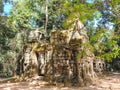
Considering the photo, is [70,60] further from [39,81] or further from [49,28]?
[49,28]

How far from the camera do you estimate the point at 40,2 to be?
25.8 meters

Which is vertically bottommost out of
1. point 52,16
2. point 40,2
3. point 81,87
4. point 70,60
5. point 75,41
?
point 81,87

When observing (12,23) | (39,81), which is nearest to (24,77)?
(39,81)

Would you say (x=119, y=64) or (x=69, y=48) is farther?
(x=119, y=64)

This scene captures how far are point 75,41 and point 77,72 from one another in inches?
74.9

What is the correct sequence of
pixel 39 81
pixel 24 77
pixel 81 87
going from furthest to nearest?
pixel 24 77 → pixel 39 81 → pixel 81 87

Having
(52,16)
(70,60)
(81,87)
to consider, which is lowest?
(81,87)

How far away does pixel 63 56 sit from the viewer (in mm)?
14188

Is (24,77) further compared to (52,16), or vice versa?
(52,16)

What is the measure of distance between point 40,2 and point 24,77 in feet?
36.4

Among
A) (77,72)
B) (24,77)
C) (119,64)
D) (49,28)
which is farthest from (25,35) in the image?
(77,72)

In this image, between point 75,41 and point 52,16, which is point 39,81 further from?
point 52,16

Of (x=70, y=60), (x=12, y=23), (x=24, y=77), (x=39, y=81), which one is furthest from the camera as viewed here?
(x=12, y=23)

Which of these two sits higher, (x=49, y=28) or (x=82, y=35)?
(x=49, y=28)
